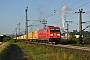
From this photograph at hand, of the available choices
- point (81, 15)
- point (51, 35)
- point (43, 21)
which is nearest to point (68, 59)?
point (51, 35)

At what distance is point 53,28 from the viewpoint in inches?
2058

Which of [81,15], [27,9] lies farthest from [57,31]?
Answer: [27,9]

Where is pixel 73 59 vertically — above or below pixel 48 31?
below

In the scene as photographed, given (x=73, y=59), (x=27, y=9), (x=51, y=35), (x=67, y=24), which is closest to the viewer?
(x=73, y=59)

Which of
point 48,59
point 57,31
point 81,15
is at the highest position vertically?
point 81,15

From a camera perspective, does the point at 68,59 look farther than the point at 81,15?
No

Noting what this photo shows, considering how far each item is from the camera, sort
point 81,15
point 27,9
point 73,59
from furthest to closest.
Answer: point 27,9, point 81,15, point 73,59

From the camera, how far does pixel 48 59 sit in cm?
1777

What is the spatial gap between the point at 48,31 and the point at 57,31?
2043mm

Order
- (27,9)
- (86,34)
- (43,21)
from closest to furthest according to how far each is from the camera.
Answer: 1. (27,9)
2. (43,21)
3. (86,34)

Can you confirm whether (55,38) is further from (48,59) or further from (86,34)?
(86,34)

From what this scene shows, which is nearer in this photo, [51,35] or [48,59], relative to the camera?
[48,59]

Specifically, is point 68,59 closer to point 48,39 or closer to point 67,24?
point 48,39

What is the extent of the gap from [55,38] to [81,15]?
981 cm
